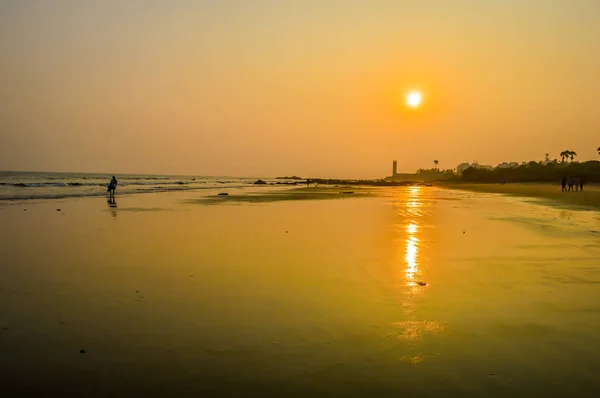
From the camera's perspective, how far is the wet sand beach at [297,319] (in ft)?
15.8

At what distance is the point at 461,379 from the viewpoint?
485 cm

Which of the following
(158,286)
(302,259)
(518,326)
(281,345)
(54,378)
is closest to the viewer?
(54,378)

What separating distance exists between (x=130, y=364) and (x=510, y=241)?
1399cm

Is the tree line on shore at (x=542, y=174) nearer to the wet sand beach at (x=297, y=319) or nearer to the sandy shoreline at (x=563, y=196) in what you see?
the sandy shoreline at (x=563, y=196)

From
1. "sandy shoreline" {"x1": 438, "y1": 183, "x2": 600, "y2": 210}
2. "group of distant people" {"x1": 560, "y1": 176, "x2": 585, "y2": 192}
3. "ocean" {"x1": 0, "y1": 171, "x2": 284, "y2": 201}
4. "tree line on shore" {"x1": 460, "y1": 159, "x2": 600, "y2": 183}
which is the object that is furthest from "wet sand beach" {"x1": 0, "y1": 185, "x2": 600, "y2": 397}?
"tree line on shore" {"x1": 460, "y1": 159, "x2": 600, "y2": 183}

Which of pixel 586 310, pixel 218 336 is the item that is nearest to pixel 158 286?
pixel 218 336

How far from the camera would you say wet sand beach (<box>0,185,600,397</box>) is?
4809 mm

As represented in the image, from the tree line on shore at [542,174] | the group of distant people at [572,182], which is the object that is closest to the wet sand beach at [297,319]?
the group of distant people at [572,182]

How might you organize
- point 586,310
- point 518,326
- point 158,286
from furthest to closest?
point 158,286
point 586,310
point 518,326

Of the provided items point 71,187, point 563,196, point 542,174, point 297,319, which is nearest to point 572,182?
point 563,196

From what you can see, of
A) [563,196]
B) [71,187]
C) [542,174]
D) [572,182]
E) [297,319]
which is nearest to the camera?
[297,319]

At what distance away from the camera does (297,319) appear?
6.81 meters

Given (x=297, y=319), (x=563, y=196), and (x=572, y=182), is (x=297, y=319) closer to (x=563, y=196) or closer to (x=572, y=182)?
(x=563, y=196)

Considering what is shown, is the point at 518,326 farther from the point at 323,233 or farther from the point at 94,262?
the point at 323,233
